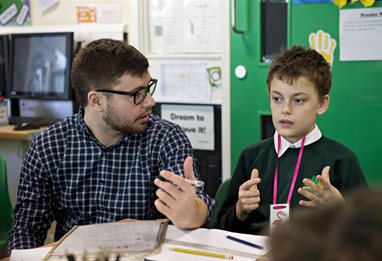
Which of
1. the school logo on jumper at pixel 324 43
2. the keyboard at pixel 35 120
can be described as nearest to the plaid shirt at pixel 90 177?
the school logo on jumper at pixel 324 43

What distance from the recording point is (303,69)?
1650 mm

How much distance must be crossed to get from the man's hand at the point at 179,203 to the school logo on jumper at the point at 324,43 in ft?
5.25

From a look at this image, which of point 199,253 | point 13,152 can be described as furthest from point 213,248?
point 13,152

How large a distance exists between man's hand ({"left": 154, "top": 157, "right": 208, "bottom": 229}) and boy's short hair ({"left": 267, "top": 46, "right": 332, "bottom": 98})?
0.54m

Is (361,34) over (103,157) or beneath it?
over

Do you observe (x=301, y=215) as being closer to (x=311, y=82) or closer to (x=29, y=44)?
(x=311, y=82)

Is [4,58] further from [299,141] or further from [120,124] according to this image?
[299,141]

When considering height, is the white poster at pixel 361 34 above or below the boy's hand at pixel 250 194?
above

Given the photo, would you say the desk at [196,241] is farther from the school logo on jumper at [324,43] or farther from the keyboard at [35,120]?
the keyboard at [35,120]

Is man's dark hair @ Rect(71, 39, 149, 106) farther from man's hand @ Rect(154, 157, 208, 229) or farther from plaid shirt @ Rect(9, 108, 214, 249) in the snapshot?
man's hand @ Rect(154, 157, 208, 229)

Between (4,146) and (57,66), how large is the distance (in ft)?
2.02

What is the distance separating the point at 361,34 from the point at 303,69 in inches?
42.9

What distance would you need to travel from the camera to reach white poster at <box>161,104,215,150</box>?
3.16 metres

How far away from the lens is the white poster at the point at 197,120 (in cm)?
316
